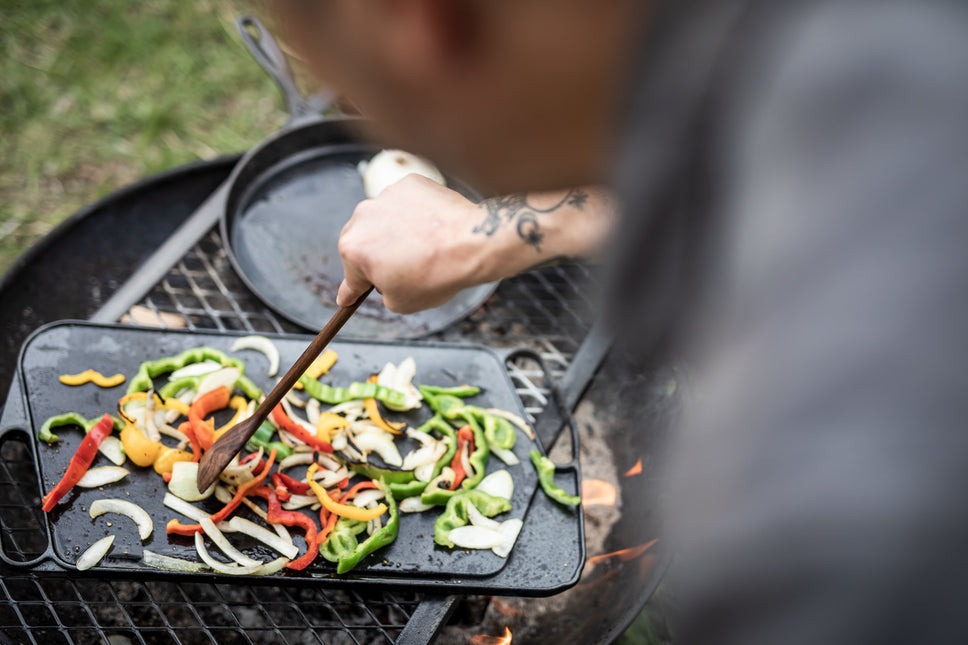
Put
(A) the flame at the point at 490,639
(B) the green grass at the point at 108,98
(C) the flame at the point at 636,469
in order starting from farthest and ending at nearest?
(B) the green grass at the point at 108,98, (C) the flame at the point at 636,469, (A) the flame at the point at 490,639

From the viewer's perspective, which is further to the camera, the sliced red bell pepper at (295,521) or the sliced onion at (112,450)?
the sliced onion at (112,450)

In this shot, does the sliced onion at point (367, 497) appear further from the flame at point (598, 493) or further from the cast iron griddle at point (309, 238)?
the flame at point (598, 493)

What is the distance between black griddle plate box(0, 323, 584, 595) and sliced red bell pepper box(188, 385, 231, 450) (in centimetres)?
17

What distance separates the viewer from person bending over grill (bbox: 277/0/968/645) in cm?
58

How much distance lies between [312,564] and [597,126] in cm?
171

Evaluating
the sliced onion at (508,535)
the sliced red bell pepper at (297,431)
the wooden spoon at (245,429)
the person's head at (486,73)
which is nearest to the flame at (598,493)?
the sliced onion at (508,535)

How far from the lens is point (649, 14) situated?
672 mm

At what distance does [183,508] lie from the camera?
2.12 metres

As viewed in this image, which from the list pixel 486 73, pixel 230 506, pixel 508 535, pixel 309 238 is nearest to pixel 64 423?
pixel 230 506

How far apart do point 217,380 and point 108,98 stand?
3207 mm

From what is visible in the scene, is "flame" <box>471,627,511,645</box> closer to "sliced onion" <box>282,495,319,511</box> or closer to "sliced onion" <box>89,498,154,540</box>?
"sliced onion" <box>282,495,319,511</box>

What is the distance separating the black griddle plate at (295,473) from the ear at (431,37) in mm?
1650

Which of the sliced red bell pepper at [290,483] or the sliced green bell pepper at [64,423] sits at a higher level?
the sliced red bell pepper at [290,483]

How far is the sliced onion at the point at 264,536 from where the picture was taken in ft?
6.77
